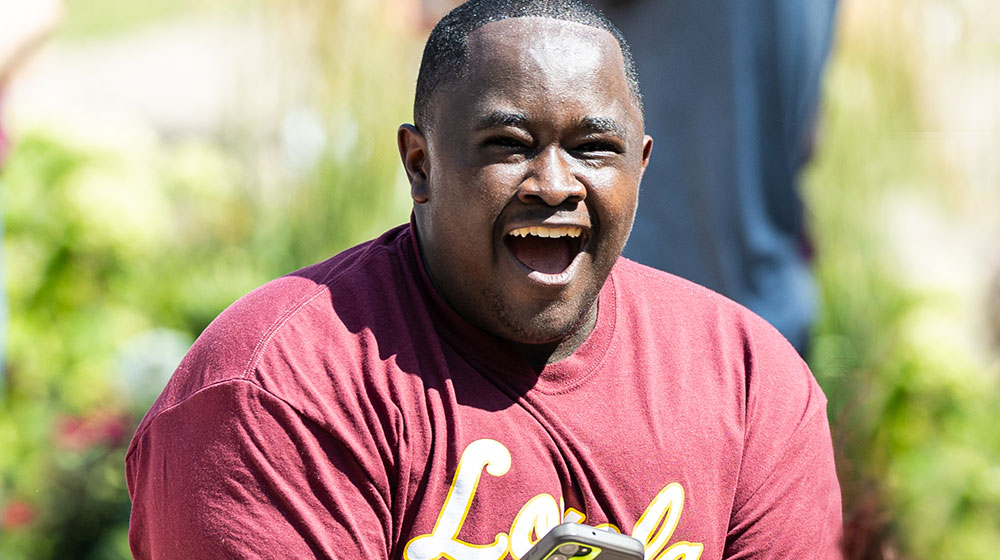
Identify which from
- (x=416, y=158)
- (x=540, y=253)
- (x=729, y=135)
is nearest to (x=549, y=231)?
(x=540, y=253)

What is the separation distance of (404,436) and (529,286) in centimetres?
30

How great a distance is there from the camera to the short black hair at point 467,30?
2158 mm

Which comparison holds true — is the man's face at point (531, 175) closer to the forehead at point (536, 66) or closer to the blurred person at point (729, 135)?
the forehead at point (536, 66)

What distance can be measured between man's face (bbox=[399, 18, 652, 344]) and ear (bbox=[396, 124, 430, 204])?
0.02 meters

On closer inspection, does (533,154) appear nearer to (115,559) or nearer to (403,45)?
(115,559)

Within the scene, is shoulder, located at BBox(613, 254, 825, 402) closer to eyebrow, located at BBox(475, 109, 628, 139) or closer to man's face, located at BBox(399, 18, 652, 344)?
man's face, located at BBox(399, 18, 652, 344)

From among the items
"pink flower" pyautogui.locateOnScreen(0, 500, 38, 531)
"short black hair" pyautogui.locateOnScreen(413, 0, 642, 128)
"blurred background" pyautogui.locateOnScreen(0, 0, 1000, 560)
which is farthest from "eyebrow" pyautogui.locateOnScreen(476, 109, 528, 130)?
"pink flower" pyautogui.locateOnScreen(0, 500, 38, 531)

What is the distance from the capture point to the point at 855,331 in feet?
14.4

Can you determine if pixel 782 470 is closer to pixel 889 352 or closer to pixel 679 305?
pixel 679 305

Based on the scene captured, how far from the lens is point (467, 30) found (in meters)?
2.16

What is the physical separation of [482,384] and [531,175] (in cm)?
34

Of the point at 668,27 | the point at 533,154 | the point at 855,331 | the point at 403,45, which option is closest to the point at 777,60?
the point at 668,27

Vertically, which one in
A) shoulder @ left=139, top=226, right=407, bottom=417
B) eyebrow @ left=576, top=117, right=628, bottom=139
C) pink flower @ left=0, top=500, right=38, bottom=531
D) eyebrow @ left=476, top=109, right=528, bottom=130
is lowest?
pink flower @ left=0, top=500, right=38, bottom=531

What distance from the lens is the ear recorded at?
7.34 ft
